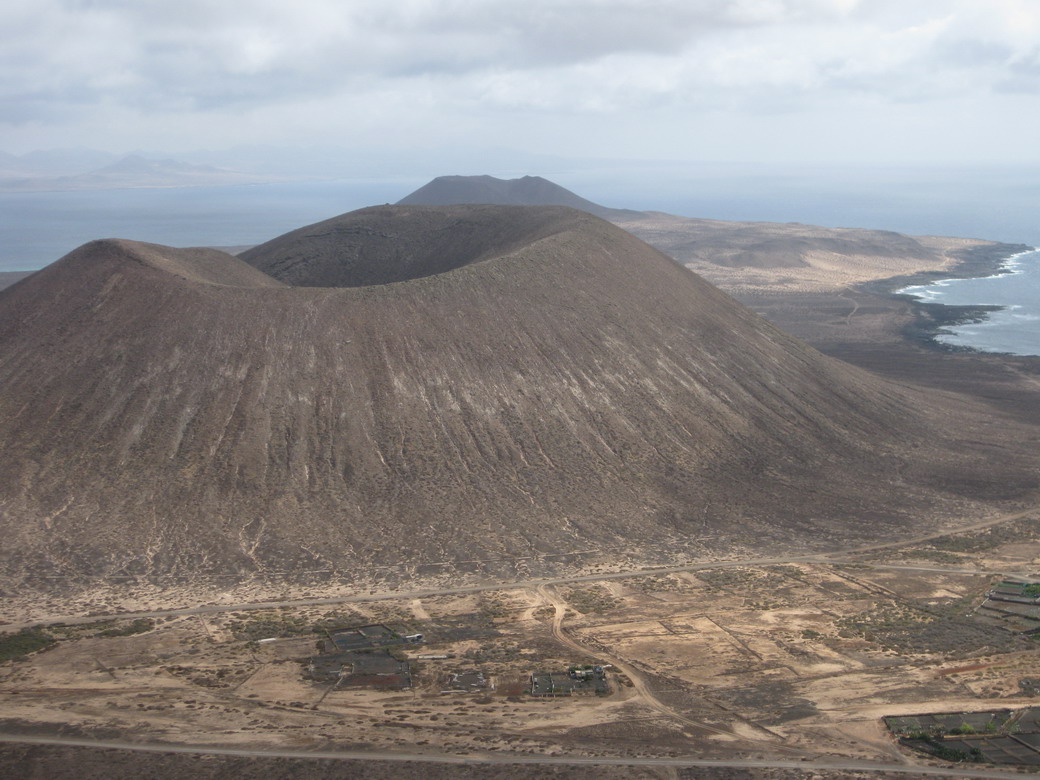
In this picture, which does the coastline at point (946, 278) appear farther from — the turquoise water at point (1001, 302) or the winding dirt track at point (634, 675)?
the winding dirt track at point (634, 675)

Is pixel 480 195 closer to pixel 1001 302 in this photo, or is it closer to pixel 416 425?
pixel 1001 302

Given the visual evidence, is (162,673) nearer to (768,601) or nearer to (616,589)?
(616,589)

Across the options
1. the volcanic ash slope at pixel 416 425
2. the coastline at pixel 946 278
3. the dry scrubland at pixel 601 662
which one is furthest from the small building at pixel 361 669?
the coastline at pixel 946 278

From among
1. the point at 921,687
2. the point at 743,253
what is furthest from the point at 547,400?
the point at 743,253

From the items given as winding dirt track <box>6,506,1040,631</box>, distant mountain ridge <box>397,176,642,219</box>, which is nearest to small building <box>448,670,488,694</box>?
winding dirt track <box>6,506,1040,631</box>

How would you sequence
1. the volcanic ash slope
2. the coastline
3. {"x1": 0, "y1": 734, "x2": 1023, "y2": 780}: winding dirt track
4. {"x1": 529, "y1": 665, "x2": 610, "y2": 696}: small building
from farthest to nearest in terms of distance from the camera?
the coastline
the volcanic ash slope
{"x1": 529, "y1": 665, "x2": 610, "y2": 696}: small building
{"x1": 0, "y1": 734, "x2": 1023, "y2": 780}: winding dirt track

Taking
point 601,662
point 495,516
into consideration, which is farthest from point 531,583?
point 601,662

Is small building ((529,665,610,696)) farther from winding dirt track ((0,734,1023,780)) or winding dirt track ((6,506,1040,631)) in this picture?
winding dirt track ((6,506,1040,631))
